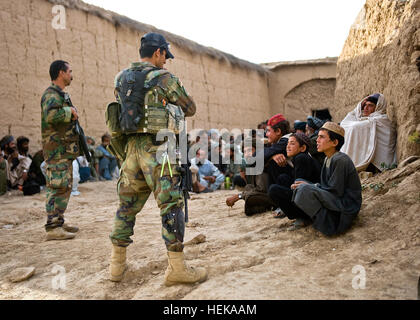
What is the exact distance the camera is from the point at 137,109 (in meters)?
2.57

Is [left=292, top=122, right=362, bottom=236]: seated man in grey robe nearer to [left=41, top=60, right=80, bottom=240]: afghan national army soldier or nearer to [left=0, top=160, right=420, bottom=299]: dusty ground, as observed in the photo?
[left=0, top=160, right=420, bottom=299]: dusty ground

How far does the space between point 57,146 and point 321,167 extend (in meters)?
2.85

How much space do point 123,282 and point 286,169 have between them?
2.33 m

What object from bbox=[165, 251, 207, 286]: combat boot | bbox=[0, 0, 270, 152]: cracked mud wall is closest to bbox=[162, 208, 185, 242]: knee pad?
bbox=[165, 251, 207, 286]: combat boot

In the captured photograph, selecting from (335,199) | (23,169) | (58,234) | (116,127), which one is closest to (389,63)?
(335,199)

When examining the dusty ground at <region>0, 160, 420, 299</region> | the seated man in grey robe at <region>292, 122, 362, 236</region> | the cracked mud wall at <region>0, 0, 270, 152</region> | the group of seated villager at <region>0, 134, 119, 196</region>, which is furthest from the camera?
the cracked mud wall at <region>0, 0, 270, 152</region>

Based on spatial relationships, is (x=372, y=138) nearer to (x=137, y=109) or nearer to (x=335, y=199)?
A: (x=335, y=199)

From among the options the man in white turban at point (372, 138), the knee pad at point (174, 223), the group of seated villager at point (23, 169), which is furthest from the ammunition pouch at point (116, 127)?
the group of seated villager at point (23, 169)

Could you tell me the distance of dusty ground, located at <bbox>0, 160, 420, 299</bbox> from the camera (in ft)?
7.42

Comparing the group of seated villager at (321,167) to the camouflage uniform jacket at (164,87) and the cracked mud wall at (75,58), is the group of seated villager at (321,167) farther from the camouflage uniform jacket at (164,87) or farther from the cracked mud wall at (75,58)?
the cracked mud wall at (75,58)
